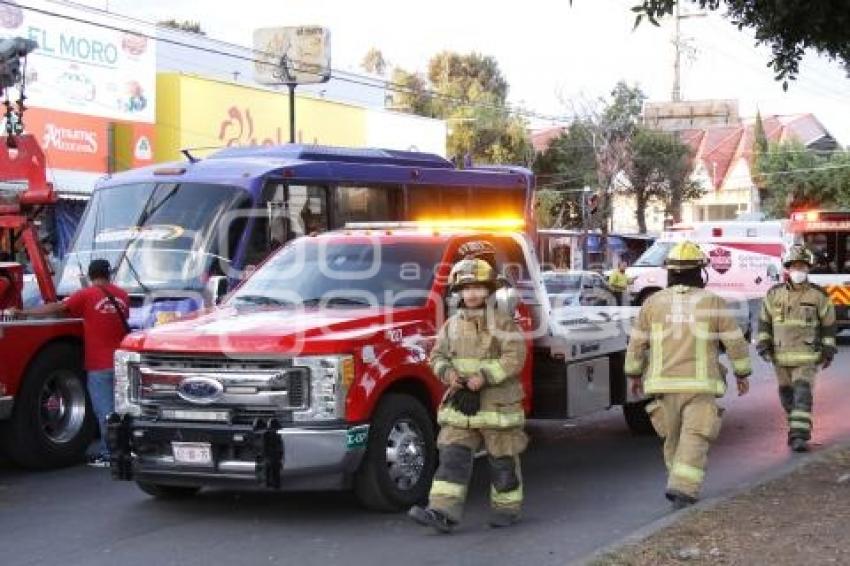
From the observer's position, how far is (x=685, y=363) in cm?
714

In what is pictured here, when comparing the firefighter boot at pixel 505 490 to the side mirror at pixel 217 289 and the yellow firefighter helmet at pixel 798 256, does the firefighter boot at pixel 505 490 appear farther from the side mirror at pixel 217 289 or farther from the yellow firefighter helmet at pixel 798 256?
the yellow firefighter helmet at pixel 798 256

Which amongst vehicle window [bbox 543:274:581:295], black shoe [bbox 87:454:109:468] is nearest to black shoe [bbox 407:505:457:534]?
black shoe [bbox 87:454:109:468]

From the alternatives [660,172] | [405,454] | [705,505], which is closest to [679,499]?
[705,505]

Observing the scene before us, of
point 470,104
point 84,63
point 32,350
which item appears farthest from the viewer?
point 470,104

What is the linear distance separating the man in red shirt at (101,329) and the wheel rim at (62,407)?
1.86 feet

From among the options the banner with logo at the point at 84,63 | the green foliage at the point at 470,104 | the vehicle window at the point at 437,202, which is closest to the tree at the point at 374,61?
the green foliage at the point at 470,104

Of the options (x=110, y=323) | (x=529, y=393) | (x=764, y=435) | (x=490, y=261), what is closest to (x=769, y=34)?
(x=490, y=261)

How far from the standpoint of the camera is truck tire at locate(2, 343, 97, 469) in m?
9.18

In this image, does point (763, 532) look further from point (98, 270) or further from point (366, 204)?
point (366, 204)

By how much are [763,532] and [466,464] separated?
1.71m

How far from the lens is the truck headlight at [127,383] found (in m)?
7.44

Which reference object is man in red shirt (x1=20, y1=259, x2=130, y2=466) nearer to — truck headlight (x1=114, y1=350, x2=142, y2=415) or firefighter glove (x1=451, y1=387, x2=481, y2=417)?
truck headlight (x1=114, y1=350, x2=142, y2=415)

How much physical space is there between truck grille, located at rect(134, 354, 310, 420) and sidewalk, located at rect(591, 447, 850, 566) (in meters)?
2.12

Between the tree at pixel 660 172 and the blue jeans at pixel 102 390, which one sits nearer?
the blue jeans at pixel 102 390
